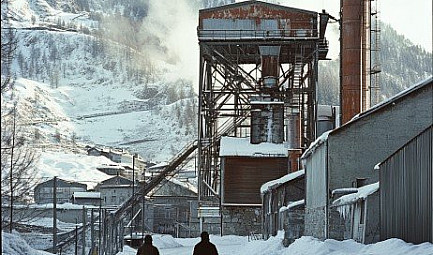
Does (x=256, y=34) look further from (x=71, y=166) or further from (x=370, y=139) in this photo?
(x=71, y=166)

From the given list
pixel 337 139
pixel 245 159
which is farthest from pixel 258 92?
pixel 337 139

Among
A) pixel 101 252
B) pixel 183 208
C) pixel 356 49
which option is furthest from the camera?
pixel 183 208

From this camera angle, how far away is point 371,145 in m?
32.4

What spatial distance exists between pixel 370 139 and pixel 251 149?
2657 centimetres

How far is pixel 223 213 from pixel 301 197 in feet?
48.7

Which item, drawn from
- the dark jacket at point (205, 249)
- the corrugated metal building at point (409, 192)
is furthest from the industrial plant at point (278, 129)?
the dark jacket at point (205, 249)

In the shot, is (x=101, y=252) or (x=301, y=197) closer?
(x=101, y=252)

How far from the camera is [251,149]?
5872 centimetres

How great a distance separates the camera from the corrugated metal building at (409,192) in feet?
65.4

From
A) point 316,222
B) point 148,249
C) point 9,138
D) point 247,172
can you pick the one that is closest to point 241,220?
point 247,172

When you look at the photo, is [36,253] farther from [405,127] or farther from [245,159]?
[245,159]

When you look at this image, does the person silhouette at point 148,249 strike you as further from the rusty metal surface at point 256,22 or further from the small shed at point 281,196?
the rusty metal surface at point 256,22

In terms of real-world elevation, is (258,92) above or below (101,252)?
above

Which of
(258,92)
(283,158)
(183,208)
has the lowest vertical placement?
(183,208)
